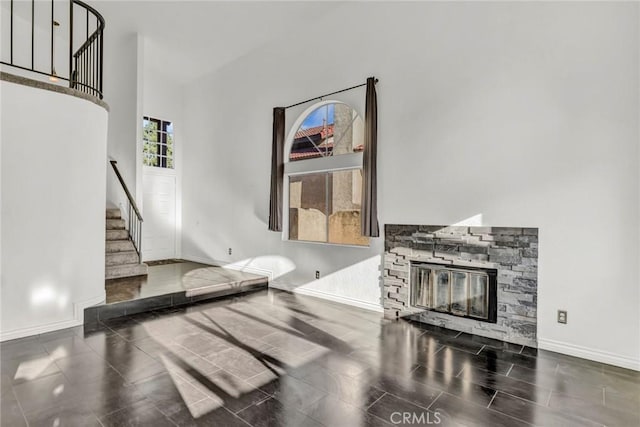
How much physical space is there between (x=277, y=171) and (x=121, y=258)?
9.42ft

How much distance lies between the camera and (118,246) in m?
5.70

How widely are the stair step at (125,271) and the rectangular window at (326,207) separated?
8.28ft

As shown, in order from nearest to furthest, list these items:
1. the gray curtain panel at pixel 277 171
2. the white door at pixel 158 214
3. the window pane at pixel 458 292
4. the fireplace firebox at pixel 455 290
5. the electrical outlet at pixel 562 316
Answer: the electrical outlet at pixel 562 316 < the fireplace firebox at pixel 455 290 < the window pane at pixel 458 292 < the gray curtain panel at pixel 277 171 < the white door at pixel 158 214

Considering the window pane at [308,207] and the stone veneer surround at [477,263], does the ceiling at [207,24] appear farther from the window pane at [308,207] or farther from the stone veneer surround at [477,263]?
the stone veneer surround at [477,263]

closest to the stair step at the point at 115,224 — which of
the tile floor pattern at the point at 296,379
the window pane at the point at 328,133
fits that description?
the tile floor pattern at the point at 296,379

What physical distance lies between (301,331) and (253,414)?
153 cm

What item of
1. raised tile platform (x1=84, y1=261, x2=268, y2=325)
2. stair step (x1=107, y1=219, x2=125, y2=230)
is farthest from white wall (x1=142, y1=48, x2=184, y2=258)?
raised tile platform (x1=84, y1=261, x2=268, y2=325)

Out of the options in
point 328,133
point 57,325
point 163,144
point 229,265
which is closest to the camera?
point 57,325

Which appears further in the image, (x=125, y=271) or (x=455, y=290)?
(x=125, y=271)

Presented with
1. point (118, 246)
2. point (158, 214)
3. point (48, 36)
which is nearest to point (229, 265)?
point (118, 246)

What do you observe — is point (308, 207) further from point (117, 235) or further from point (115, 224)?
point (115, 224)

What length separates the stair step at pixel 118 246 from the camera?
560cm

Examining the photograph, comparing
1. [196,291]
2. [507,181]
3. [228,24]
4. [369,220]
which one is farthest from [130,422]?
[228,24]

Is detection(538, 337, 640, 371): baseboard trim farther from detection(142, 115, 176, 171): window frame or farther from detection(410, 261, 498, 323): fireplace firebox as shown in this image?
detection(142, 115, 176, 171): window frame
